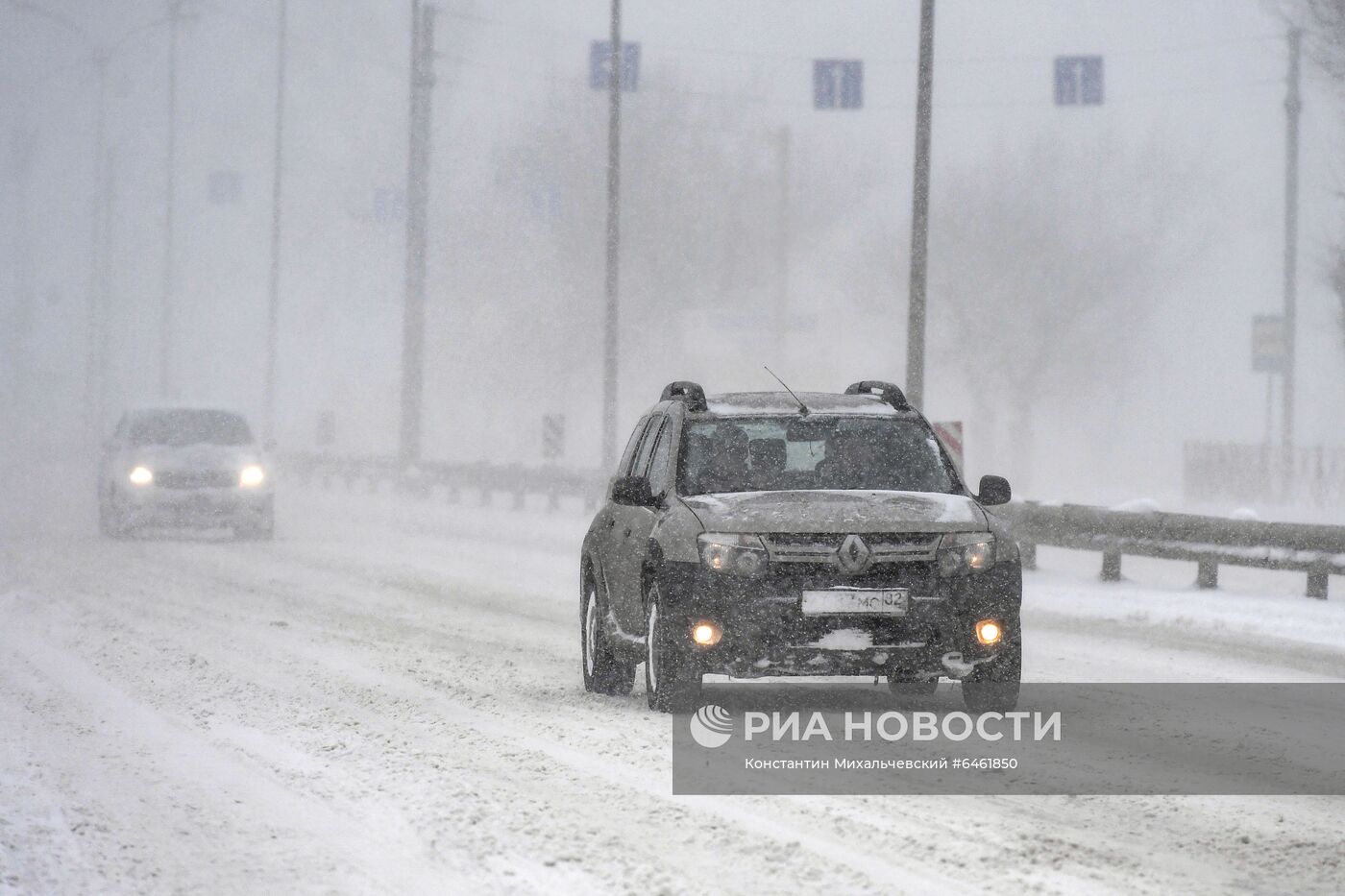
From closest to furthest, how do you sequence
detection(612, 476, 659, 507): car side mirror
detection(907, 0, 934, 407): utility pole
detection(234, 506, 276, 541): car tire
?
1. detection(612, 476, 659, 507): car side mirror
2. detection(907, 0, 934, 407): utility pole
3. detection(234, 506, 276, 541): car tire

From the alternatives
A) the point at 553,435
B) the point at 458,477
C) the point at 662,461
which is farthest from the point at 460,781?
the point at 458,477

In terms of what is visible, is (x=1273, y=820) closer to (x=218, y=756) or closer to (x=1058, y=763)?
(x=1058, y=763)

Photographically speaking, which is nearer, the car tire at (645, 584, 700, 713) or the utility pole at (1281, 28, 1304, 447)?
the car tire at (645, 584, 700, 713)

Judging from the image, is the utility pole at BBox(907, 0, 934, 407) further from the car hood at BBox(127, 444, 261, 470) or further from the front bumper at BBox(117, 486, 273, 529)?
the car hood at BBox(127, 444, 261, 470)

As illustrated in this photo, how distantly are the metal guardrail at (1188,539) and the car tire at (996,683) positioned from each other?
660 cm

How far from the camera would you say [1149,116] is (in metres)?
87.9

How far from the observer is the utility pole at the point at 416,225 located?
40.9 meters

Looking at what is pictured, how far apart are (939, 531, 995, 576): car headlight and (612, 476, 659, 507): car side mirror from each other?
155 cm

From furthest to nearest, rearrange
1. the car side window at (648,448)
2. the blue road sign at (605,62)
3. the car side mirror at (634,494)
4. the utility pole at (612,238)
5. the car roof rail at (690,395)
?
the blue road sign at (605,62) → the utility pole at (612,238) → the car side window at (648,448) → the car roof rail at (690,395) → the car side mirror at (634,494)

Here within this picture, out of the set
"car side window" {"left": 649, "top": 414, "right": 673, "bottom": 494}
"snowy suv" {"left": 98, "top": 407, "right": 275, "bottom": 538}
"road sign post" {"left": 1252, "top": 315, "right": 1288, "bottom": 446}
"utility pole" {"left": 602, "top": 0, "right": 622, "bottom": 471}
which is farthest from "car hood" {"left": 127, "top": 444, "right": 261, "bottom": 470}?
"road sign post" {"left": 1252, "top": 315, "right": 1288, "bottom": 446}

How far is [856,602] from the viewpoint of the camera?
9.09m

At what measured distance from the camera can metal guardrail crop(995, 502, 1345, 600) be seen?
17344 millimetres

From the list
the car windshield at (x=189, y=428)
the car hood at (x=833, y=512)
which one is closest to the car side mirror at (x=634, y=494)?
the car hood at (x=833, y=512)

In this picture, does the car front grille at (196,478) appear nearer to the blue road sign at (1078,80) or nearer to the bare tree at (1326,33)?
the blue road sign at (1078,80)
